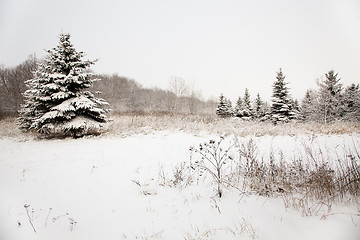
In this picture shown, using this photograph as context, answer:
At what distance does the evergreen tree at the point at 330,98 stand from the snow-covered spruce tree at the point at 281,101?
466 centimetres

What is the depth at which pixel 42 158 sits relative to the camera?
15.0ft

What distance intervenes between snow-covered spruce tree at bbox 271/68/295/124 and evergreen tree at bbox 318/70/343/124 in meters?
4.66

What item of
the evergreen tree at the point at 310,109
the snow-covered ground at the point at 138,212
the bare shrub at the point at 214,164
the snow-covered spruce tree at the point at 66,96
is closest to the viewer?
the snow-covered ground at the point at 138,212

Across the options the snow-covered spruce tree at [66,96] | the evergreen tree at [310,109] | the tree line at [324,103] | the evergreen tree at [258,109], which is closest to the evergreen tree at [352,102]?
the tree line at [324,103]

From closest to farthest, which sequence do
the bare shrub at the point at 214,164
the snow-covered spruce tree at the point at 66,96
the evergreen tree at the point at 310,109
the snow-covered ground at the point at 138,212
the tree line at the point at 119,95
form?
the snow-covered ground at the point at 138,212 → the bare shrub at the point at 214,164 → the snow-covered spruce tree at the point at 66,96 → the tree line at the point at 119,95 → the evergreen tree at the point at 310,109

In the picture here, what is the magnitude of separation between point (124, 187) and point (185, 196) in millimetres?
1234

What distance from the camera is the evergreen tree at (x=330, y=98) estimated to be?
Answer: 2038 centimetres

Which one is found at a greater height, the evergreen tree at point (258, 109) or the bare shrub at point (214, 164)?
the evergreen tree at point (258, 109)

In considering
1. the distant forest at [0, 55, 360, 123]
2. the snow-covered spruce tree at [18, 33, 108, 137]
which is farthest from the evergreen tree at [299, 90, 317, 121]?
the snow-covered spruce tree at [18, 33, 108, 137]

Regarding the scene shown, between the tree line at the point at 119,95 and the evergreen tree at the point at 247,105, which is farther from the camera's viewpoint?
the evergreen tree at the point at 247,105

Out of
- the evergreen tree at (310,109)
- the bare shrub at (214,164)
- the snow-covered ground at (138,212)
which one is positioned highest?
the evergreen tree at (310,109)

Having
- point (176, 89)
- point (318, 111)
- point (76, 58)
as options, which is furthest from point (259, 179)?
point (318, 111)

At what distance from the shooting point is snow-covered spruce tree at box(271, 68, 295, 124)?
806 inches

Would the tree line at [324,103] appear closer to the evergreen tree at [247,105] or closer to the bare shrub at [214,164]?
the evergreen tree at [247,105]
